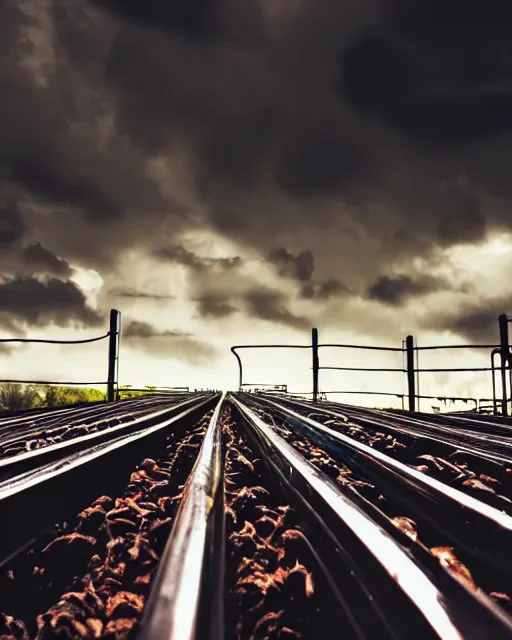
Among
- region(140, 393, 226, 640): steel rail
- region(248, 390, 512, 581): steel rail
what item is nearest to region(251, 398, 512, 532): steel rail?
region(248, 390, 512, 581): steel rail

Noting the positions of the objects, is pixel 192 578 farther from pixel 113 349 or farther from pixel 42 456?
pixel 113 349

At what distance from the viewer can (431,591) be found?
0.94m

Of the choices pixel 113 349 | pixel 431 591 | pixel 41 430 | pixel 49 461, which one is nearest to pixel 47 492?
pixel 49 461

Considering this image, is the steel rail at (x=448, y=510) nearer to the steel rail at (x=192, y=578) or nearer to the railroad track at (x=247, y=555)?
the railroad track at (x=247, y=555)

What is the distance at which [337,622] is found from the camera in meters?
0.97

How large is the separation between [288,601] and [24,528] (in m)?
0.89

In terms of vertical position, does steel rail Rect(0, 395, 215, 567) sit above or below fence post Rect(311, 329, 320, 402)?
below

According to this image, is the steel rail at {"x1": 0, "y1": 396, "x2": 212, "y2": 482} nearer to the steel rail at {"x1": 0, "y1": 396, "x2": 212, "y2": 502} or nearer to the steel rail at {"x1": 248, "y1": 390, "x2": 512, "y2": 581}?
the steel rail at {"x1": 0, "y1": 396, "x2": 212, "y2": 502}

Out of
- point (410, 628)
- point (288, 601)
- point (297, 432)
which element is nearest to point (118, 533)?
point (288, 601)

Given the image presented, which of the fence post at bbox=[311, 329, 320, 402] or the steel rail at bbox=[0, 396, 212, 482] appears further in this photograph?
the fence post at bbox=[311, 329, 320, 402]

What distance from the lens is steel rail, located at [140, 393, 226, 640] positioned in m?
0.77

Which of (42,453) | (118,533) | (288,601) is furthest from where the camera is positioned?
(42,453)

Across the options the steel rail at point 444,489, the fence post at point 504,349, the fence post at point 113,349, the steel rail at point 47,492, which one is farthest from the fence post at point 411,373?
the steel rail at point 47,492

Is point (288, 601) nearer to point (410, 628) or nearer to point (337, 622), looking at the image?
point (337, 622)
